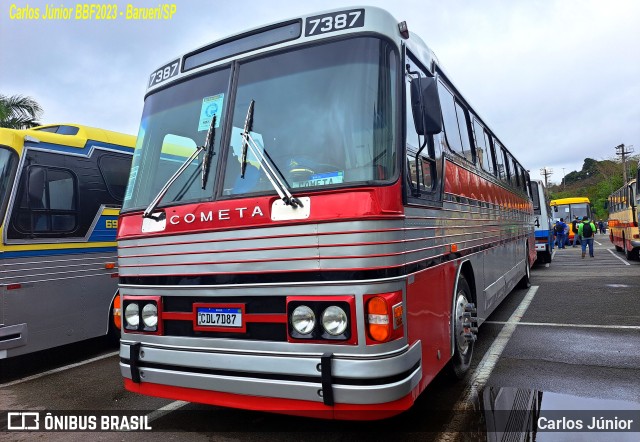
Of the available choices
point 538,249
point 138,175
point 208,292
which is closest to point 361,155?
point 208,292

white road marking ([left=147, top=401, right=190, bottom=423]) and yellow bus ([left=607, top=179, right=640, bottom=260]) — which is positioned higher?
yellow bus ([left=607, top=179, right=640, bottom=260])

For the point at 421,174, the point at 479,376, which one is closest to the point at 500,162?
the point at 479,376

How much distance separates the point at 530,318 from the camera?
8.30 metres

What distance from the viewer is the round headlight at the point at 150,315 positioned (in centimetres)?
382

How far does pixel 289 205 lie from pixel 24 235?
451 cm

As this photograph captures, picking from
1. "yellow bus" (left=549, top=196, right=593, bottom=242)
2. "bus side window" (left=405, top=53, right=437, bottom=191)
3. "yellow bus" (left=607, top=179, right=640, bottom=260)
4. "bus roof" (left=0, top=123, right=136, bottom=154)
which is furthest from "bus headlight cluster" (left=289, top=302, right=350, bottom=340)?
"yellow bus" (left=549, top=196, right=593, bottom=242)

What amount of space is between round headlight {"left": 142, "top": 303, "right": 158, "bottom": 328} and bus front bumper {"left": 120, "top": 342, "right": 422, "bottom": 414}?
0.58 ft

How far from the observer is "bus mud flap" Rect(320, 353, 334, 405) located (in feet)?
10.00

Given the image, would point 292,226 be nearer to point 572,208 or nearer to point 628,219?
point 628,219

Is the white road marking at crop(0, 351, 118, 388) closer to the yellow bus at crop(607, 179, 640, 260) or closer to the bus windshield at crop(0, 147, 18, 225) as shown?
the bus windshield at crop(0, 147, 18, 225)

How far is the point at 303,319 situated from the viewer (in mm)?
3189

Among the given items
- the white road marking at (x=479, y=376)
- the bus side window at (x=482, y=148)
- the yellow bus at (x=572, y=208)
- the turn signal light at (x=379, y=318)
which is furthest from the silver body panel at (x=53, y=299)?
the yellow bus at (x=572, y=208)

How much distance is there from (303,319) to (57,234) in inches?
187

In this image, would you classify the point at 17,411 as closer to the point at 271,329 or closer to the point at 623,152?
the point at 271,329
